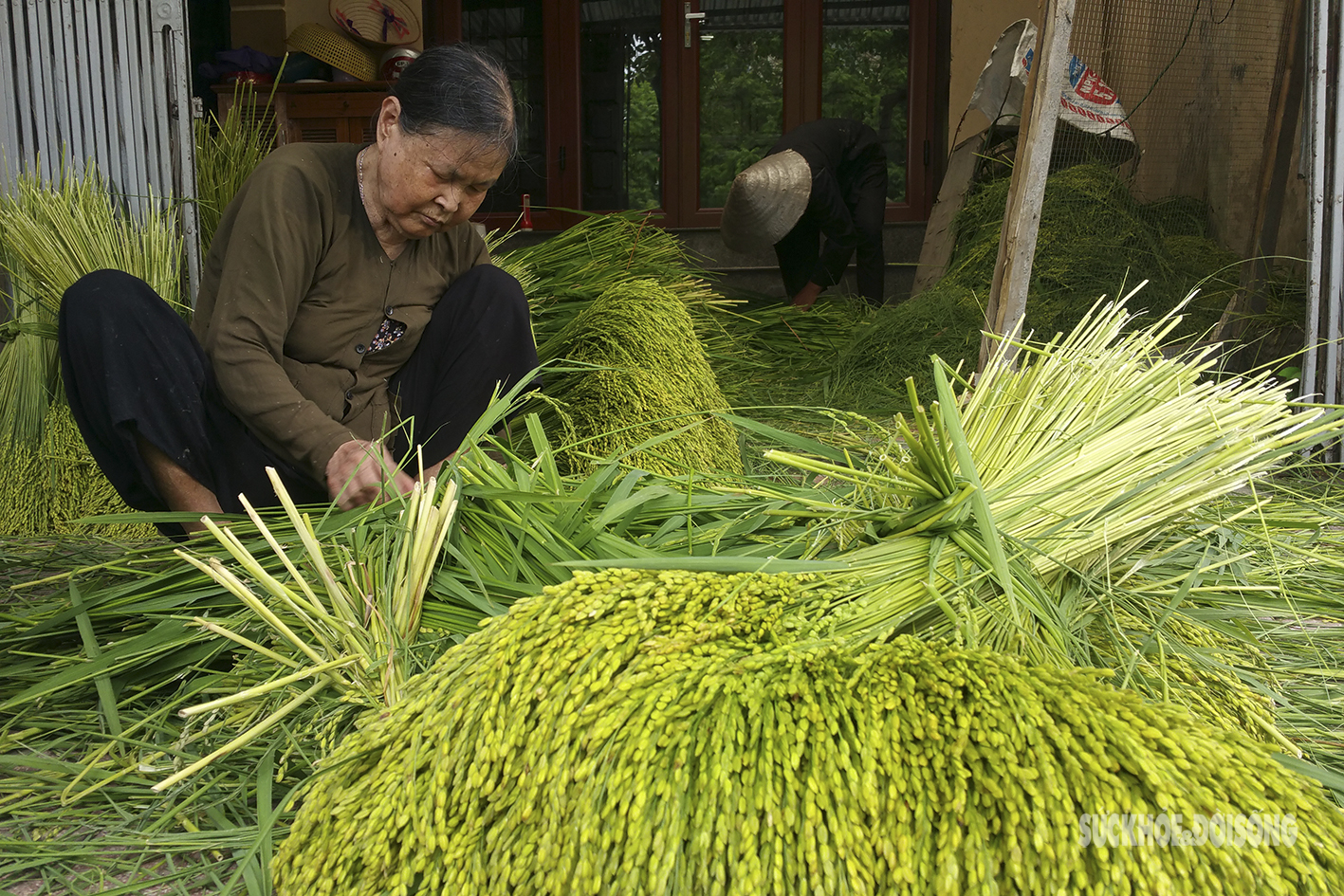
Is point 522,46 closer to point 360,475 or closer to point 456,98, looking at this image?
point 456,98

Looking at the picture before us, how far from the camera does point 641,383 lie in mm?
2424

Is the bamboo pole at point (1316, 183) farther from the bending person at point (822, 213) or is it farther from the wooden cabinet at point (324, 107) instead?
the wooden cabinet at point (324, 107)

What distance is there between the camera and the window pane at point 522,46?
646cm

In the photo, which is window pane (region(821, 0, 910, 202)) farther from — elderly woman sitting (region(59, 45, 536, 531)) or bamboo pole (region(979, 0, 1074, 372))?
elderly woman sitting (region(59, 45, 536, 531))

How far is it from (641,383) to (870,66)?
15.1 ft

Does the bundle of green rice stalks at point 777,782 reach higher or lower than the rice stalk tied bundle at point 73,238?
lower

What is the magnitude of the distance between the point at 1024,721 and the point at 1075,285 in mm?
3577

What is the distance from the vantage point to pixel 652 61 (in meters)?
6.34

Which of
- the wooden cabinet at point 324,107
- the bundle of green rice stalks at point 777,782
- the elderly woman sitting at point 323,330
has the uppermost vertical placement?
the wooden cabinet at point 324,107

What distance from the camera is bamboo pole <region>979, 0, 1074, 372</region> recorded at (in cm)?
272

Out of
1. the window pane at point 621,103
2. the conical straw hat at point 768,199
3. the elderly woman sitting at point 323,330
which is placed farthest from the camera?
the window pane at point 621,103

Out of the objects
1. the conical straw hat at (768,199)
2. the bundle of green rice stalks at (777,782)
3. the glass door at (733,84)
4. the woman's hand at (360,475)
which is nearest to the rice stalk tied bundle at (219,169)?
the woman's hand at (360,475)

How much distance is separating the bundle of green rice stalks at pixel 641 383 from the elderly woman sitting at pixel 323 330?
1.08 feet

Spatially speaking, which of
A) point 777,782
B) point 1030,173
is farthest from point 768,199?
point 777,782
